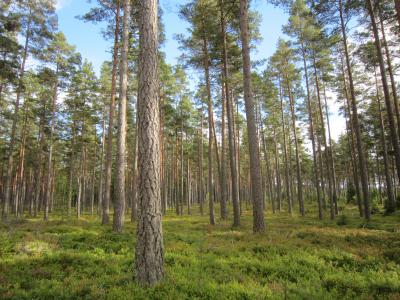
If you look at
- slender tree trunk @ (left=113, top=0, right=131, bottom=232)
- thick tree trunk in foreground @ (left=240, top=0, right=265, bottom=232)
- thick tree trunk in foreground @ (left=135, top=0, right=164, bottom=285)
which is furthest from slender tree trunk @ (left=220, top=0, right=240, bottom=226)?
thick tree trunk in foreground @ (left=135, top=0, right=164, bottom=285)

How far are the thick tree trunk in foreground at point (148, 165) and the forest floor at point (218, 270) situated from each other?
44cm

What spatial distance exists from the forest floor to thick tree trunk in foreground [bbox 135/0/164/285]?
1.46 feet

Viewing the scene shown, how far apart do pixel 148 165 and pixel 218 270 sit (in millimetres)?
3240

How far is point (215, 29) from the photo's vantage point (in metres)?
15.6

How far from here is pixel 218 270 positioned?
235 inches

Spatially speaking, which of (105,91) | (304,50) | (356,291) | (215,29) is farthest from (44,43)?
(356,291)

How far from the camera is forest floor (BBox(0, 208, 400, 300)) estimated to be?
15.0ft

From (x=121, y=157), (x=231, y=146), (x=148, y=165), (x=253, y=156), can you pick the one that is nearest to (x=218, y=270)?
(x=148, y=165)

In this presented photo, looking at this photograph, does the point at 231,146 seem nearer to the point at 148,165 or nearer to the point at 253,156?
the point at 253,156

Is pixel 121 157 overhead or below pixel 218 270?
overhead

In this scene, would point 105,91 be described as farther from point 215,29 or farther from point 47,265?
point 47,265

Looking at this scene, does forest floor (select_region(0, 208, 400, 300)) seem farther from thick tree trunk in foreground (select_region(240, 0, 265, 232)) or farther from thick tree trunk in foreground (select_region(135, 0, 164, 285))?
thick tree trunk in foreground (select_region(240, 0, 265, 232))

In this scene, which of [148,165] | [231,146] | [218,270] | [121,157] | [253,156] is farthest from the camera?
[231,146]

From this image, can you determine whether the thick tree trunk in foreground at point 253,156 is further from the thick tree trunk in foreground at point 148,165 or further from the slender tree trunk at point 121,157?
the thick tree trunk in foreground at point 148,165
